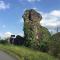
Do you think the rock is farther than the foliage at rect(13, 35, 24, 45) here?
No

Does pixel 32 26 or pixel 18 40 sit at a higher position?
pixel 32 26

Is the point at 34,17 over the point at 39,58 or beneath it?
over

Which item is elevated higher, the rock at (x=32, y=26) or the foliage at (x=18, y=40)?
the rock at (x=32, y=26)

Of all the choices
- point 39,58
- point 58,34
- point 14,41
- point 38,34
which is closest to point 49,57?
point 39,58

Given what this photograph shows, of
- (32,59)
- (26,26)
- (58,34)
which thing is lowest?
(32,59)

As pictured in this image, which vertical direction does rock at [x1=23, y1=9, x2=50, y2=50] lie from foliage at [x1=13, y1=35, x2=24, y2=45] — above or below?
above

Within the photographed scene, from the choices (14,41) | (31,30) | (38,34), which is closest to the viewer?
(38,34)

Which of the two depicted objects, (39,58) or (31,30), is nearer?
(39,58)

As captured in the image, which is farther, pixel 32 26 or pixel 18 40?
pixel 18 40

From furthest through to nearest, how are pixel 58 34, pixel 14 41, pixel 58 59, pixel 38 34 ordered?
1. pixel 14 41
2. pixel 38 34
3. pixel 58 34
4. pixel 58 59

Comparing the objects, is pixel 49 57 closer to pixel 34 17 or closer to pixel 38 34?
pixel 38 34

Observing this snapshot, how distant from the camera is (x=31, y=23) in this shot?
4644cm

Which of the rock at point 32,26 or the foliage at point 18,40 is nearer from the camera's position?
the rock at point 32,26

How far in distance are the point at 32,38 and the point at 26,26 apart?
12.9 ft
